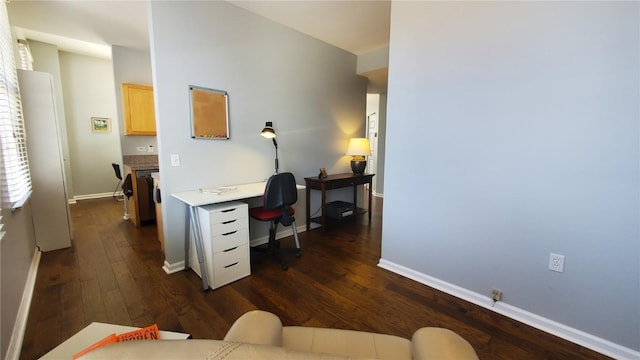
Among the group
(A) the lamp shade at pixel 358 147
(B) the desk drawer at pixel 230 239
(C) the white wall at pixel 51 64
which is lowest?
(B) the desk drawer at pixel 230 239

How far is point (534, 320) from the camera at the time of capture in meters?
1.81

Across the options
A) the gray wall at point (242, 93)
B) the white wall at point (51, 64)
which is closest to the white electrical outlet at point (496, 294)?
the gray wall at point (242, 93)

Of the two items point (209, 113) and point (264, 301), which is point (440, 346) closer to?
point (264, 301)

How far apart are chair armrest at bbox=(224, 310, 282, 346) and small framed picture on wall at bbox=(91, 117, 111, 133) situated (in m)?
6.47

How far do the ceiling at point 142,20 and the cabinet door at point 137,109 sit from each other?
0.70 m

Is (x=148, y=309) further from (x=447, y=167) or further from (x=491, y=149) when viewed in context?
(x=491, y=149)

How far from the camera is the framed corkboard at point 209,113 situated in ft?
8.40

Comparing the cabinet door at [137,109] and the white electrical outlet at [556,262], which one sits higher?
the cabinet door at [137,109]

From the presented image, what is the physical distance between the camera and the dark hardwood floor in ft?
5.60

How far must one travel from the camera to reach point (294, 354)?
19.9 inches

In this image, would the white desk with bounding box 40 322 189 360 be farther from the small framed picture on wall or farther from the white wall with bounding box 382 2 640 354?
the small framed picture on wall

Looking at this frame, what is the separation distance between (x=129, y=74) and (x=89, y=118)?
1949mm

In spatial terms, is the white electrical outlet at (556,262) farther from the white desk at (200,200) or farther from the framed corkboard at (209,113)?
the framed corkboard at (209,113)

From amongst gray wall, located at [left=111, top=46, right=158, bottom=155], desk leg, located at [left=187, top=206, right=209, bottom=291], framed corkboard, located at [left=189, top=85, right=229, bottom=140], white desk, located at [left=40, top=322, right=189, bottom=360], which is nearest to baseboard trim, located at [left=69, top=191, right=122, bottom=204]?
gray wall, located at [left=111, top=46, right=158, bottom=155]
